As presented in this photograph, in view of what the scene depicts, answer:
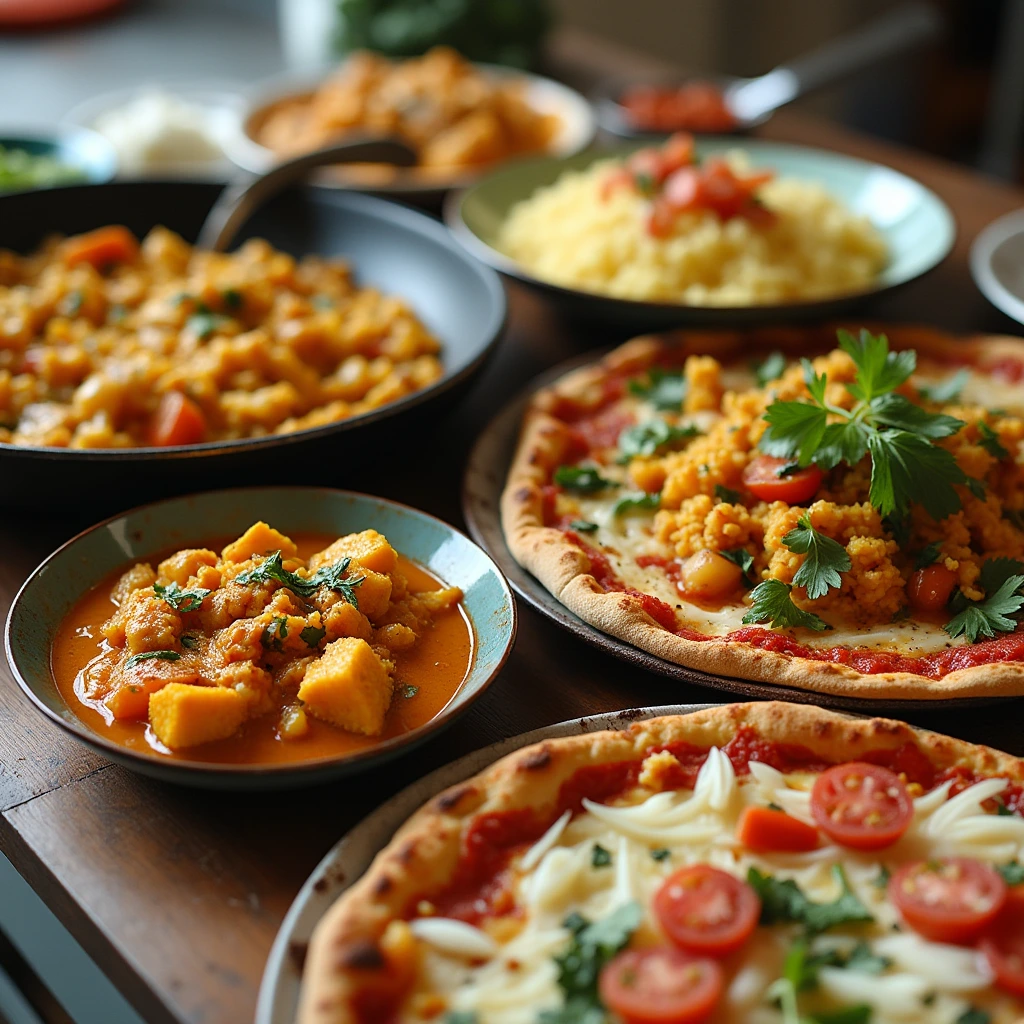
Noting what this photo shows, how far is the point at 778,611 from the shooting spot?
8.07 ft

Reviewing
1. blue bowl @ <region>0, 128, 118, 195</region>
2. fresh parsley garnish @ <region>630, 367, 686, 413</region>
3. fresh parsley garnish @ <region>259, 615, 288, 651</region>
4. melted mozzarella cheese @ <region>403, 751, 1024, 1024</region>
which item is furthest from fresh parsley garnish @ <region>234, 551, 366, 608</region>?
blue bowl @ <region>0, 128, 118, 195</region>

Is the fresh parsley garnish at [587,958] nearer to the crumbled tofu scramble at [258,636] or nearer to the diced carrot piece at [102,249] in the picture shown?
the crumbled tofu scramble at [258,636]

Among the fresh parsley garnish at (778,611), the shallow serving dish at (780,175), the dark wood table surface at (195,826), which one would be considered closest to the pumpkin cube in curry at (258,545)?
the dark wood table surface at (195,826)

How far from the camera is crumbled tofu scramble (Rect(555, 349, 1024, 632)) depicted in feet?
8.31

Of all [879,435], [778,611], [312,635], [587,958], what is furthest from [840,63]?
[587,958]

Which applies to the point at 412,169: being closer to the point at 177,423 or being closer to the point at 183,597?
the point at 177,423

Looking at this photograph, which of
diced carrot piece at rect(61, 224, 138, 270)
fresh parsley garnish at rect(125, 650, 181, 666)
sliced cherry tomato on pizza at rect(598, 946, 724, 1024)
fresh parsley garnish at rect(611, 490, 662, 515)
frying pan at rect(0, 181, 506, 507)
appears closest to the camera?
sliced cherry tomato on pizza at rect(598, 946, 724, 1024)

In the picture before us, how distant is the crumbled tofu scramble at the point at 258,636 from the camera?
210 cm

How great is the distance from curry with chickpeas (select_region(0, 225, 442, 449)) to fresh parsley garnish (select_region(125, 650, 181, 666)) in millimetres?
909

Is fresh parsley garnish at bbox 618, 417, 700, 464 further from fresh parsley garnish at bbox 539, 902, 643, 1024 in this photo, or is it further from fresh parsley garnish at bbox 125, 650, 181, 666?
fresh parsley garnish at bbox 539, 902, 643, 1024

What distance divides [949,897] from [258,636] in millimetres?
1275

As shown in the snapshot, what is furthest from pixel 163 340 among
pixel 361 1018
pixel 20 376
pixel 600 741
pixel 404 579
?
pixel 361 1018

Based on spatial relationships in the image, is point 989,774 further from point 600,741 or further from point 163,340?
point 163,340

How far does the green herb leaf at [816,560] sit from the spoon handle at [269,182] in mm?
2338
